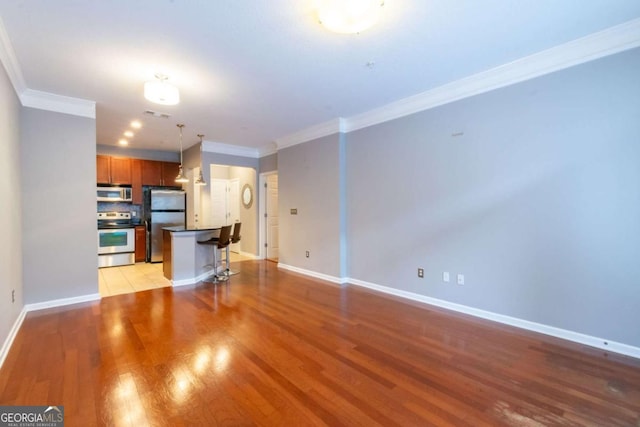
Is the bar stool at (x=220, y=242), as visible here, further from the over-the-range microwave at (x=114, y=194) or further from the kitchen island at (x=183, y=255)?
the over-the-range microwave at (x=114, y=194)

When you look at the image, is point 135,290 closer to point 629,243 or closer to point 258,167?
point 258,167

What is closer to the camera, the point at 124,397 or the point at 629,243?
the point at 124,397

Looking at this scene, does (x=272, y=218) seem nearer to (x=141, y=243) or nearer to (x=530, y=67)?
(x=141, y=243)

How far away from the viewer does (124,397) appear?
194 cm

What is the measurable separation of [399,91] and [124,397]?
407 centimetres

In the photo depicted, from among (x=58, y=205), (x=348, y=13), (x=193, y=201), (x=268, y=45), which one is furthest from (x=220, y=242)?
(x=348, y=13)

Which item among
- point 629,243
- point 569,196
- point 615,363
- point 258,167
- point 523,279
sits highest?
point 258,167

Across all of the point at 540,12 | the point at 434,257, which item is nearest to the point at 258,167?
the point at 434,257

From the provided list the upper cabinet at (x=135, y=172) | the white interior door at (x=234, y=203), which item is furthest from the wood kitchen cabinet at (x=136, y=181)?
the white interior door at (x=234, y=203)

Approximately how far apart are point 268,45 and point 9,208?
301cm

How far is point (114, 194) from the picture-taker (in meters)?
6.48

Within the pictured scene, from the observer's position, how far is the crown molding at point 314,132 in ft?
15.9

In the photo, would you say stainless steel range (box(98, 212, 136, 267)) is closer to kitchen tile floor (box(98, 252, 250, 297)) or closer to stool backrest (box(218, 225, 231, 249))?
kitchen tile floor (box(98, 252, 250, 297))

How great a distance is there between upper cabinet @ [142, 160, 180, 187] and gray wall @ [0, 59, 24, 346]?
3468 millimetres
